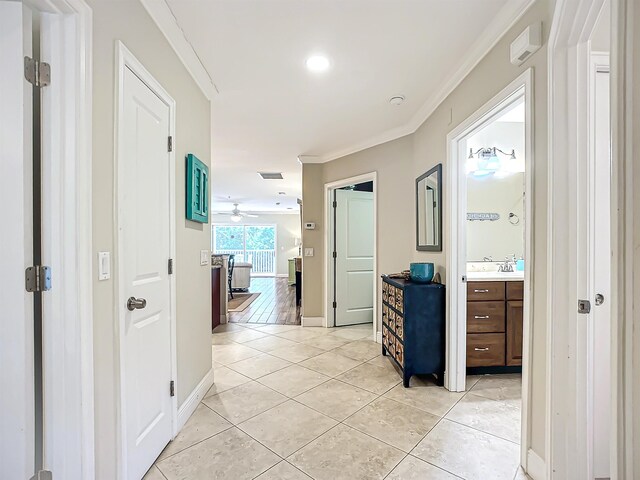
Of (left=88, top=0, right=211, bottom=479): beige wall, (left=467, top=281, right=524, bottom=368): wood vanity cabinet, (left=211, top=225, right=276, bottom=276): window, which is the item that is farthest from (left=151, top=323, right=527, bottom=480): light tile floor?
(left=211, top=225, right=276, bottom=276): window

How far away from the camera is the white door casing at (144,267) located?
133 cm

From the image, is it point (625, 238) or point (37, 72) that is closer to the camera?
point (625, 238)

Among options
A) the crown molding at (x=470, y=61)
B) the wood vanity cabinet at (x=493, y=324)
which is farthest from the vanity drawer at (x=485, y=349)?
the crown molding at (x=470, y=61)

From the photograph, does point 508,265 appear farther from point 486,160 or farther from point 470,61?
point 470,61

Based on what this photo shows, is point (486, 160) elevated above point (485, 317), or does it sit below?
above

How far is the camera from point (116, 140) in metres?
1.27

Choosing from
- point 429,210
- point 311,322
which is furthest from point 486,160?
point 311,322

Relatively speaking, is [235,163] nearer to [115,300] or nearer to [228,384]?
[228,384]

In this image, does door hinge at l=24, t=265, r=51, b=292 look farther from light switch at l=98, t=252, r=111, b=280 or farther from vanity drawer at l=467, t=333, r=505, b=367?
vanity drawer at l=467, t=333, r=505, b=367

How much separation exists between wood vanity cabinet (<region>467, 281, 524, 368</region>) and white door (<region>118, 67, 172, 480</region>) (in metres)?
2.32

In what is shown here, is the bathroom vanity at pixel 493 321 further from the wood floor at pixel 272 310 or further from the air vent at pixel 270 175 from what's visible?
the air vent at pixel 270 175

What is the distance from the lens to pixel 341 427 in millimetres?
1950

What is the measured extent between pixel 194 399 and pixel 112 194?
1.55 m

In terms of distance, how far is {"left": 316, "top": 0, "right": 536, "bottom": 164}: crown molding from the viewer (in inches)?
63.1
